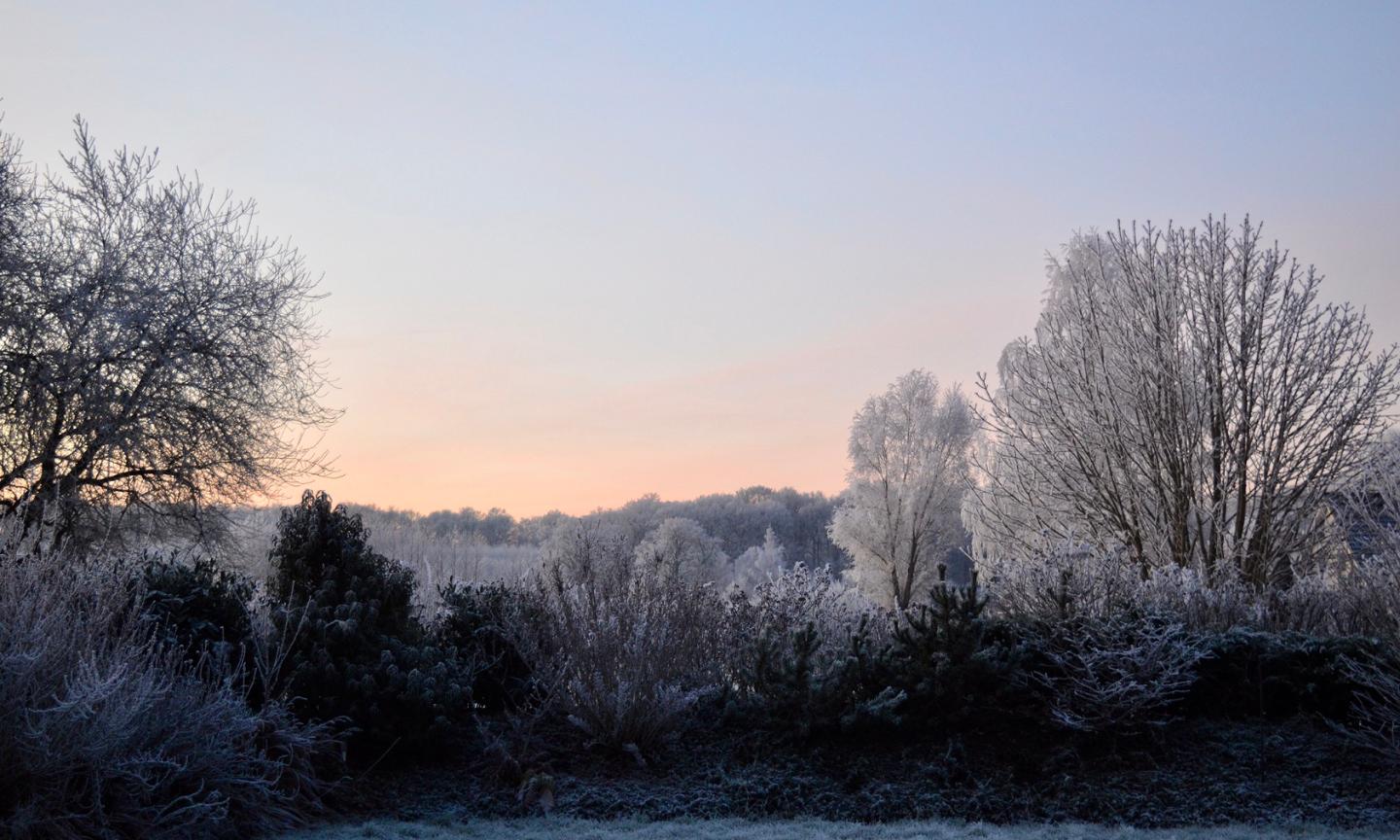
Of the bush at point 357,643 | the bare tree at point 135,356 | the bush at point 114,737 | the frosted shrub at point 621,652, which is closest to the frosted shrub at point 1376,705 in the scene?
the frosted shrub at point 621,652

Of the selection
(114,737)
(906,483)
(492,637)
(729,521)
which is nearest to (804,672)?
(492,637)

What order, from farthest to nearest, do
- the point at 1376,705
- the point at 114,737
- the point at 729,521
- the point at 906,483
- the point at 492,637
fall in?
1. the point at 729,521
2. the point at 906,483
3. the point at 492,637
4. the point at 1376,705
5. the point at 114,737

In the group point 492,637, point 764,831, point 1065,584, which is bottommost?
point 764,831

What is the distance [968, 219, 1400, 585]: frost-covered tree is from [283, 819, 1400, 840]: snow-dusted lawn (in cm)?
544

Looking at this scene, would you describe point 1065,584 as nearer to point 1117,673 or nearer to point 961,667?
point 1117,673

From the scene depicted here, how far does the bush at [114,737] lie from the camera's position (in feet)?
16.3

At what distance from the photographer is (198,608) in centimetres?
719

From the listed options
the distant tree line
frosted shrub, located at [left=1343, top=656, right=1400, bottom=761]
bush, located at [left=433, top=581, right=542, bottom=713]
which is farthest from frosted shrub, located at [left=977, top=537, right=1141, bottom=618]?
the distant tree line

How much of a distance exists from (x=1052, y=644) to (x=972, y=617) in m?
0.57

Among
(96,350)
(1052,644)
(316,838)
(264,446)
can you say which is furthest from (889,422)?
(316,838)

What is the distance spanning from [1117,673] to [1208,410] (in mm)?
5773

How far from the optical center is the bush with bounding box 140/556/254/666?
679 centimetres

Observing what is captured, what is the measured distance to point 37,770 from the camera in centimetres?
498

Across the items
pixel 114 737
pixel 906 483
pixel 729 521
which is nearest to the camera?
pixel 114 737
